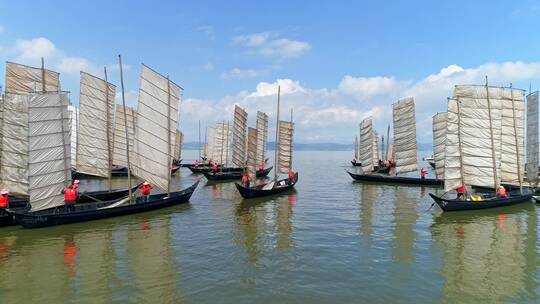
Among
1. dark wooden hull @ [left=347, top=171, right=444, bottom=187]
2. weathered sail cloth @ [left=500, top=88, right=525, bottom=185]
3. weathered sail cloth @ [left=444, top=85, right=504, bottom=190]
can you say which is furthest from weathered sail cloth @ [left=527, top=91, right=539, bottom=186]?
dark wooden hull @ [left=347, top=171, right=444, bottom=187]

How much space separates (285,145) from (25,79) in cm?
2723

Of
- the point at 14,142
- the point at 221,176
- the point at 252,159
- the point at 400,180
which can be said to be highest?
the point at 14,142

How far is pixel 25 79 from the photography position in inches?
1064

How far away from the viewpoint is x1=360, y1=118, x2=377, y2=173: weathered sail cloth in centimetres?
5275

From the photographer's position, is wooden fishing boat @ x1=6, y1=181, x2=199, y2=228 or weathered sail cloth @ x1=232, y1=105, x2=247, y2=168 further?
weathered sail cloth @ x1=232, y1=105, x2=247, y2=168

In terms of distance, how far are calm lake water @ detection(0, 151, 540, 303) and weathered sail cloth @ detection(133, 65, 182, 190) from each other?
4220 mm

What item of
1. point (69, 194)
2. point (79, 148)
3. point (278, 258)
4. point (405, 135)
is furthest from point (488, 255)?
point (405, 135)

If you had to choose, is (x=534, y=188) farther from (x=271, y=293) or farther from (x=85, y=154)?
(x=85, y=154)

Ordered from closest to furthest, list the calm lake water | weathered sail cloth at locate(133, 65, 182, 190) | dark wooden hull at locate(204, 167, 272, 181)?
1. the calm lake water
2. weathered sail cloth at locate(133, 65, 182, 190)
3. dark wooden hull at locate(204, 167, 272, 181)

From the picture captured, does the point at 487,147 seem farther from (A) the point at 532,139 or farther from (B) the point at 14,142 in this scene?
(B) the point at 14,142

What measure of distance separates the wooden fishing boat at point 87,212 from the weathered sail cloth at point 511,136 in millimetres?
31399

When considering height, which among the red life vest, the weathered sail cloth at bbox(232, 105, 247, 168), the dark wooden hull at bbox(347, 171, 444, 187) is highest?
the weathered sail cloth at bbox(232, 105, 247, 168)

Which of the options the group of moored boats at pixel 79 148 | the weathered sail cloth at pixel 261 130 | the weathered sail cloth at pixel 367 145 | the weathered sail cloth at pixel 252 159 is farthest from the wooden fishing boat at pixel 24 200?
the weathered sail cloth at pixel 367 145

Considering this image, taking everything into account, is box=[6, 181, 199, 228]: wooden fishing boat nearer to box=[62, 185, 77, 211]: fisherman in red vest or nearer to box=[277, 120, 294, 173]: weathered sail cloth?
box=[62, 185, 77, 211]: fisherman in red vest
